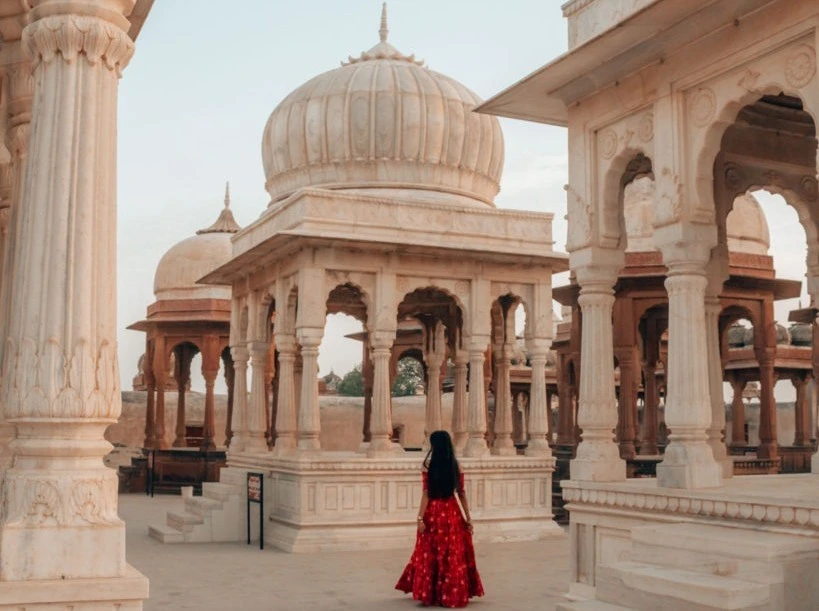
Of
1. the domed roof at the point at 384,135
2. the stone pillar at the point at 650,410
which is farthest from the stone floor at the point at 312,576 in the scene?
the domed roof at the point at 384,135

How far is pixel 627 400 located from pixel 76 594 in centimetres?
1439

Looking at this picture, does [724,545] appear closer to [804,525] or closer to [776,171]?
[804,525]

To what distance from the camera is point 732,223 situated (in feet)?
64.2

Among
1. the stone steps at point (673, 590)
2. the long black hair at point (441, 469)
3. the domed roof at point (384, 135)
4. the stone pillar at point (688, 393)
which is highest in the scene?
the domed roof at point (384, 135)

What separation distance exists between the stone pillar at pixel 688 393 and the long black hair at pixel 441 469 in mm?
1799

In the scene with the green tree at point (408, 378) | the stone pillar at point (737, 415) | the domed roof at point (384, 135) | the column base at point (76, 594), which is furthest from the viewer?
the green tree at point (408, 378)

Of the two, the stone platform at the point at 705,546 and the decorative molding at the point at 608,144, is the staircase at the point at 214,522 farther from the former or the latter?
the decorative molding at the point at 608,144

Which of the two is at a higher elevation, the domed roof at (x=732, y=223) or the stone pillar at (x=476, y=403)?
the domed roof at (x=732, y=223)

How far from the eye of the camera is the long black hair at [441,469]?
895 cm

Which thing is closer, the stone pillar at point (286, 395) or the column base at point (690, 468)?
the column base at point (690, 468)

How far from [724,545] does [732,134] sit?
4.72 metres

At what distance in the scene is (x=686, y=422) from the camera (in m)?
7.89

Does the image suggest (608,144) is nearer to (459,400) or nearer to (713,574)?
(713,574)

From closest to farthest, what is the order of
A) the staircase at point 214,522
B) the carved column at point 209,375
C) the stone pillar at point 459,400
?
the staircase at point 214,522, the stone pillar at point 459,400, the carved column at point 209,375
